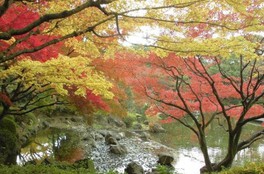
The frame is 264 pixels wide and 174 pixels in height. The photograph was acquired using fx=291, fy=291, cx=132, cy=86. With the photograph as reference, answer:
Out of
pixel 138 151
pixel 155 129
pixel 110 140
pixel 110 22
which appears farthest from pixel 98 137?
pixel 110 22

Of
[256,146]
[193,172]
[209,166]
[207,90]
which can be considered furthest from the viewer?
[256,146]

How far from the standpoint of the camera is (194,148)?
57.7 feet

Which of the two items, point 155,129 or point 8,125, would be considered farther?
point 155,129

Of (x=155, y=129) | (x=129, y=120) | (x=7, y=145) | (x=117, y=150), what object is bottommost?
(x=7, y=145)

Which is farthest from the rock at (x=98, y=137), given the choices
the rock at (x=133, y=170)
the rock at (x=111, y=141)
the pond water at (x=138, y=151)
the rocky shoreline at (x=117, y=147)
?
the rock at (x=133, y=170)

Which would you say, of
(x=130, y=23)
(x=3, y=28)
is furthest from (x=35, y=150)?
(x=130, y=23)

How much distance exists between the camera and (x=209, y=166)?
922 centimetres

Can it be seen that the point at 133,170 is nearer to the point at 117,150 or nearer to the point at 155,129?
the point at 117,150

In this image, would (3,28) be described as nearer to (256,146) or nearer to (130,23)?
(130,23)

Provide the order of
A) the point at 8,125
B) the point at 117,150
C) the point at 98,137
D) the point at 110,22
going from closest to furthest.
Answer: the point at 110,22 < the point at 8,125 < the point at 117,150 < the point at 98,137

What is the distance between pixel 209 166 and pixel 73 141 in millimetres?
9727

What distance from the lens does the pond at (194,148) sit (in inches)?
565

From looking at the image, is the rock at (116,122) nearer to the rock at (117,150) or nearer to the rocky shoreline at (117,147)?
the rocky shoreline at (117,147)

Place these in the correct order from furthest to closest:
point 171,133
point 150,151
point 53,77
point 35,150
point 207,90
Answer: point 171,133
point 150,151
point 35,150
point 207,90
point 53,77
